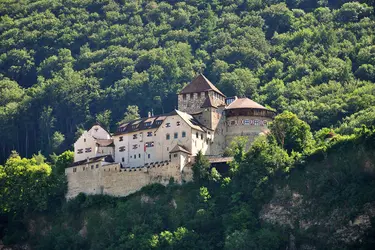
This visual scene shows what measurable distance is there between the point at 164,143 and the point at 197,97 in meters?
9.59

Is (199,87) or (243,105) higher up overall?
(199,87)

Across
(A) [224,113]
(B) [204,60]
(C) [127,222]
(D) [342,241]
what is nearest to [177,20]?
(B) [204,60]

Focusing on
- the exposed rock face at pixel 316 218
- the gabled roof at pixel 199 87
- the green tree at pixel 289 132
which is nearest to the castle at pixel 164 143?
the gabled roof at pixel 199 87

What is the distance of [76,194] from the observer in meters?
112

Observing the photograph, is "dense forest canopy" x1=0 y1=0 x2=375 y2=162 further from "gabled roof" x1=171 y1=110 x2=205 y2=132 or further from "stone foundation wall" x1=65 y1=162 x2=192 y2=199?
"stone foundation wall" x1=65 y1=162 x2=192 y2=199

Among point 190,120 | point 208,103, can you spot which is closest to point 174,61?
point 208,103

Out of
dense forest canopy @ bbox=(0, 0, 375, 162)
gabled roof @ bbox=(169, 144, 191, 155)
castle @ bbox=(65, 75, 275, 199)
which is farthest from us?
dense forest canopy @ bbox=(0, 0, 375, 162)

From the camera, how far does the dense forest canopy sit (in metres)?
150

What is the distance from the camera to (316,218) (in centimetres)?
9769

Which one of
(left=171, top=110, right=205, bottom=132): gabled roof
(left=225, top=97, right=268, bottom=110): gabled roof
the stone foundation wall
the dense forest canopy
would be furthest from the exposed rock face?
the dense forest canopy

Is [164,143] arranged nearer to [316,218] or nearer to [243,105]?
[243,105]

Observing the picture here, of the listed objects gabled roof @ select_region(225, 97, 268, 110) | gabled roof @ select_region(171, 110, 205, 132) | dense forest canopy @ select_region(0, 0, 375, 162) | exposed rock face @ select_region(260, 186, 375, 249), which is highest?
dense forest canopy @ select_region(0, 0, 375, 162)

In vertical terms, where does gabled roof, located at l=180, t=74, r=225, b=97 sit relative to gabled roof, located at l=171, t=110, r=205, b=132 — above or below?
above

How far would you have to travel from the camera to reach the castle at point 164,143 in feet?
357
